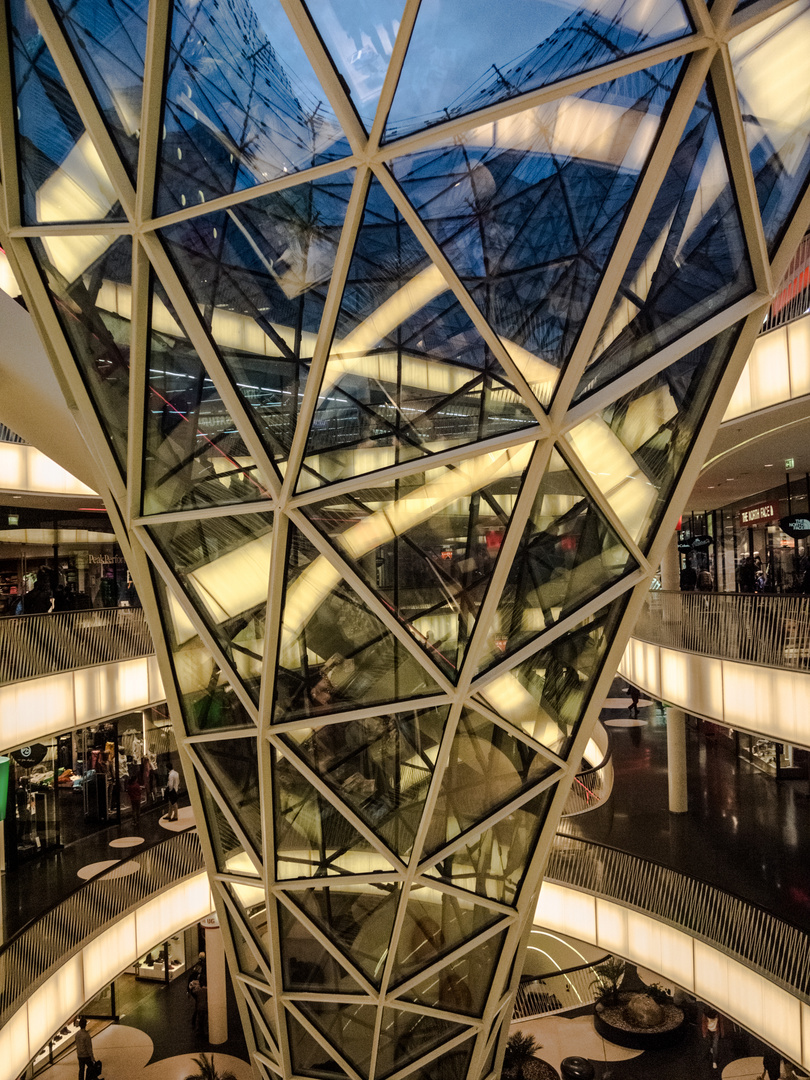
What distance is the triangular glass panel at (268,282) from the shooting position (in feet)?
31.4

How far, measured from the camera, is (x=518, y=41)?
8.16 metres

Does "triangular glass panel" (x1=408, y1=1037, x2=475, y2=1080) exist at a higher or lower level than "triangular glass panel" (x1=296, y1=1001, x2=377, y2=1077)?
lower

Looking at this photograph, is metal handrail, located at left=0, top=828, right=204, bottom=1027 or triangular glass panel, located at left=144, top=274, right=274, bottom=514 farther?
metal handrail, located at left=0, top=828, right=204, bottom=1027

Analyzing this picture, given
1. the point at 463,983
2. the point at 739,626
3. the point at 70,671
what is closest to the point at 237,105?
the point at 463,983

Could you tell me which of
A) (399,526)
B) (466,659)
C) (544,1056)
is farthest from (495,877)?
(544,1056)

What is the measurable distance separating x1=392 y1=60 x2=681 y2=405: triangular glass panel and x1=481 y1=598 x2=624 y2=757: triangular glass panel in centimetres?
458

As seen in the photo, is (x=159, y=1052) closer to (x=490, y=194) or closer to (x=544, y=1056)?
(x=544, y=1056)

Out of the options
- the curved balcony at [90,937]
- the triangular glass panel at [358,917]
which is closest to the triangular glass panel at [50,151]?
the triangular glass panel at [358,917]

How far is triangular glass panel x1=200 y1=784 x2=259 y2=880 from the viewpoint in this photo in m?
14.8

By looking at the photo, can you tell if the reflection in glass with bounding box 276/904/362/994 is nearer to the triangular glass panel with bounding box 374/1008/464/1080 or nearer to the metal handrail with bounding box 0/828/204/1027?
the triangular glass panel with bounding box 374/1008/464/1080

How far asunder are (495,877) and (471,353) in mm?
9436

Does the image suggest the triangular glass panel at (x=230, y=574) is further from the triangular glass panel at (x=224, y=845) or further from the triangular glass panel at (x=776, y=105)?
the triangular glass panel at (x=776, y=105)

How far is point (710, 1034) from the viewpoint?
1233 inches

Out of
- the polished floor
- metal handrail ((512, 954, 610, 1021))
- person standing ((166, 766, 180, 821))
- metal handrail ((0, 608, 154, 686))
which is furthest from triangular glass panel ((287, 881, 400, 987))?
person standing ((166, 766, 180, 821))
